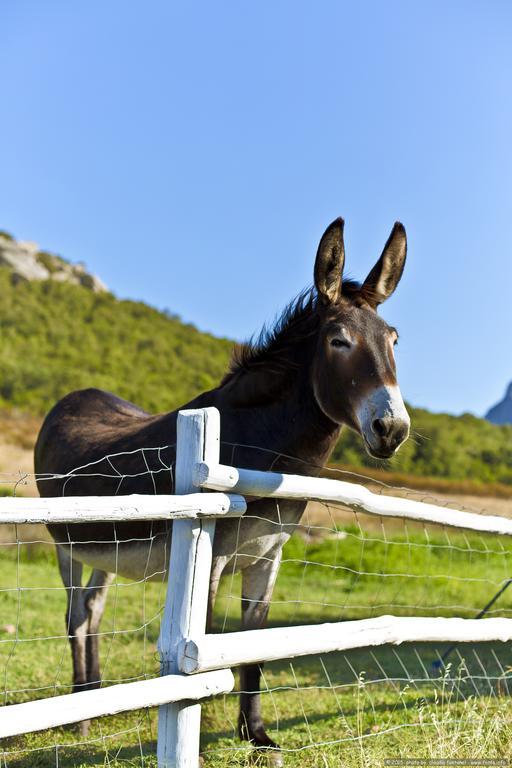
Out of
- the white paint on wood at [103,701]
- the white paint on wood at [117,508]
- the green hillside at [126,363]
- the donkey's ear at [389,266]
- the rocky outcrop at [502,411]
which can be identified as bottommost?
the white paint on wood at [103,701]

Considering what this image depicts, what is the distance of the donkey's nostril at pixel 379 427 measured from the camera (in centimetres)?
321

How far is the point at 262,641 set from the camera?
2.93m

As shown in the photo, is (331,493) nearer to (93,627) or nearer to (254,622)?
(254,622)

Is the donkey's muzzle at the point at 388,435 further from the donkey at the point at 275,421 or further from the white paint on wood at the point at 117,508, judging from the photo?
the white paint on wood at the point at 117,508

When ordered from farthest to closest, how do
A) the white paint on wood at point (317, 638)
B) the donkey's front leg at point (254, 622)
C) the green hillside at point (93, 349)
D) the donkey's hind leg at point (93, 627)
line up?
the green hillside at point (93, 349) < the donkey's hind leg at point (93, 627) < the donkey's front leg at point (254, 622) < the white paint on wood at point (317, 638)

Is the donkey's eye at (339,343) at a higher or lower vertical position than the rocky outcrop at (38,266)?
lower

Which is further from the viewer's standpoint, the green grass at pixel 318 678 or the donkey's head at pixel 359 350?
the green grass at pixel 318 678

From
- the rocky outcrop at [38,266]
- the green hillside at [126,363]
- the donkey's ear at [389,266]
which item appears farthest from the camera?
the rocky outcrop at [38,266]

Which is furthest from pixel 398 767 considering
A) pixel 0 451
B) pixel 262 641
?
pixel 0 451

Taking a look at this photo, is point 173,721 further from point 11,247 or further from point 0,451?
point 11,247

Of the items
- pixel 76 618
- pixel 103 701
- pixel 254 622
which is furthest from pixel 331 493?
pixel 76 618

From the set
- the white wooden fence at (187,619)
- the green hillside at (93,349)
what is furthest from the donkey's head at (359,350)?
the green hillside at (93,349)

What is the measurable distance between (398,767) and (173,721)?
1.16 metres

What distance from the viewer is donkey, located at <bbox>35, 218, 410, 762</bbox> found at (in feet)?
11.8
